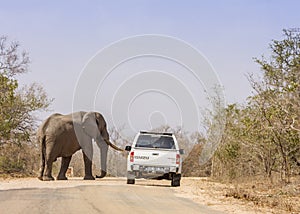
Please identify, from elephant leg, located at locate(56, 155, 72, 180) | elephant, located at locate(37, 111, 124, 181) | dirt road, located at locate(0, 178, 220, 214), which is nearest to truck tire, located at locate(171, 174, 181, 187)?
elephant, located at locate(37, 111, 124, 181)

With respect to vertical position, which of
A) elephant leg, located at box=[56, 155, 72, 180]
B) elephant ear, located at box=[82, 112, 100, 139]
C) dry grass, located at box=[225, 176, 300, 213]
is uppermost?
elephant ear, located at box=[82, 112, 100, 139]

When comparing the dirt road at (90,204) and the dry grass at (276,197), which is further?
the dry grass at (276,197)

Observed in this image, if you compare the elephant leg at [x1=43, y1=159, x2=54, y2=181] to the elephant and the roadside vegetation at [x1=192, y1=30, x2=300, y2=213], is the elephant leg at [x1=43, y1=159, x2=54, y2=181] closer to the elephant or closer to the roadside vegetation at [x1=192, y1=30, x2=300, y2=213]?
the elephant

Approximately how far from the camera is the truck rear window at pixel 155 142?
2145 cm

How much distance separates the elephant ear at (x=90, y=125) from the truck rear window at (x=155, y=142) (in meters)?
5.51

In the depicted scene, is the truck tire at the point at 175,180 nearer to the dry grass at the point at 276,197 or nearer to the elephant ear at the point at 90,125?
the dry grass at the point at 276,197

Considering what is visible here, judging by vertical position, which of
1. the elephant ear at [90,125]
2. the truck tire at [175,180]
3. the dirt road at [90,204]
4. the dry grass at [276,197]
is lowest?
the dirt road at [90,204]

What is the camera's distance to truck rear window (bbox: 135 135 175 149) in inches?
845

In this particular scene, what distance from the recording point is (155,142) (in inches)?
849

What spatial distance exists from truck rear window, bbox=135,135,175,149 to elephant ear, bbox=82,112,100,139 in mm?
5511

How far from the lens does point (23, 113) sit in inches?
1211

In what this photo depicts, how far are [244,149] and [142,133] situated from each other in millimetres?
5482

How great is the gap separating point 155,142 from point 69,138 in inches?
242

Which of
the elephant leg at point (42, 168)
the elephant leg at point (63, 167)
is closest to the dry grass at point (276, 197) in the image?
the elephant leg at point (63, 167)
